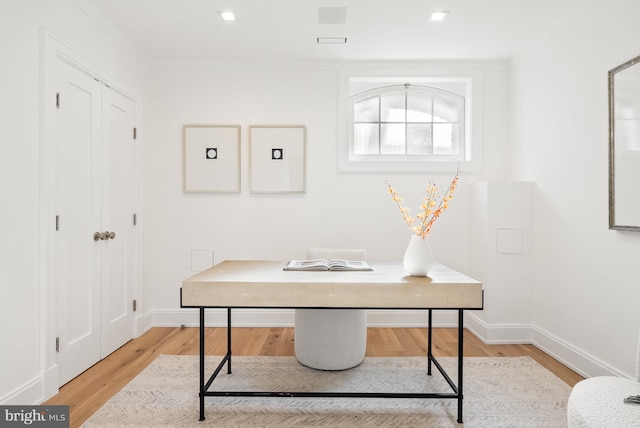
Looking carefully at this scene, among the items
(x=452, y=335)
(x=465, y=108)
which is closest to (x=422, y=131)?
(x=465, y=108)

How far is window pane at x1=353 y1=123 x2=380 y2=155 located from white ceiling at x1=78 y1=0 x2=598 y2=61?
2.22ft

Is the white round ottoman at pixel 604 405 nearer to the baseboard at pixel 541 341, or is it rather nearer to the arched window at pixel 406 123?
the baseboard at pixel 541 341

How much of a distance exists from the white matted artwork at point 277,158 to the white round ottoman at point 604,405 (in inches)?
107

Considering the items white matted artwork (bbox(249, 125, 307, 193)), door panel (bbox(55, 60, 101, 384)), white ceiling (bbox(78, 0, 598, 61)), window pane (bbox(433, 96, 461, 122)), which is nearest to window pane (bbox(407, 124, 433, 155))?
window pane (bbox(433, 96, 461, 122))

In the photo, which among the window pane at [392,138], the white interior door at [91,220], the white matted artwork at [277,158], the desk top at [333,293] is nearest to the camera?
the desk top at [333,293]

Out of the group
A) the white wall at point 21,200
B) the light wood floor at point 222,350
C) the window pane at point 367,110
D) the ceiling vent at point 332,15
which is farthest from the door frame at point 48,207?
the window pane at point 367,110

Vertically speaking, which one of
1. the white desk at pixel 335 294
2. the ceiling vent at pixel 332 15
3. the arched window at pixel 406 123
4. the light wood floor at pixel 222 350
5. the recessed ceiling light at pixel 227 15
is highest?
the recessed ceiling light at pixel 227 15

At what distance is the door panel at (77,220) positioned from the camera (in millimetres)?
2447

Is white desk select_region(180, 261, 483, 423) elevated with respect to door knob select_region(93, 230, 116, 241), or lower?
lower

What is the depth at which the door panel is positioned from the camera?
2.45m

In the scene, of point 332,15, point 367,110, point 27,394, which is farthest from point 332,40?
point 27,394

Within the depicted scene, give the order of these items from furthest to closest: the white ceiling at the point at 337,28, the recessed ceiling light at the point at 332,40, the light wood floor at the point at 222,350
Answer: the recessed ceiling light at the point at 332,40, the white ceiling at the point at 337,28, the light wood floor at the point at 222,350

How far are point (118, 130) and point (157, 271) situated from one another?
142 centimetres

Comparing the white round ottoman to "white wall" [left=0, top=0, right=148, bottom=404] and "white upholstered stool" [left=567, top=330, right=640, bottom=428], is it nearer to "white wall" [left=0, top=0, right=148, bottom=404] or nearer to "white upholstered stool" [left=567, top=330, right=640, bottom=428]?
"white upholstered stool" [left=567, top=330, right=640, bottom=428]
